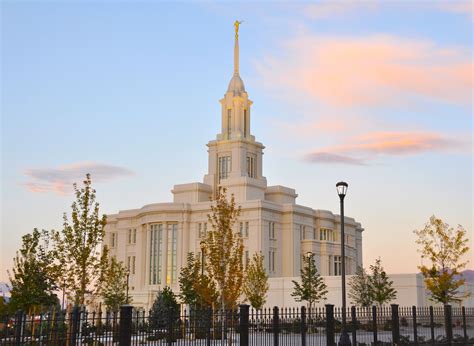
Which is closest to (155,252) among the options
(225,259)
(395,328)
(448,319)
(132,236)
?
(132,236)

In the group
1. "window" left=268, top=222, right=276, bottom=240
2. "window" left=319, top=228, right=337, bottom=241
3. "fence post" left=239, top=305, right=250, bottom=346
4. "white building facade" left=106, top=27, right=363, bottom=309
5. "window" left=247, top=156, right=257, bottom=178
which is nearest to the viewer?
"fence post" left=239, top=305, right=250, bottom=346

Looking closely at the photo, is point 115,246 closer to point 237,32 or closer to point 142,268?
point 142,268

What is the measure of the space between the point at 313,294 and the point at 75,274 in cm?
3435

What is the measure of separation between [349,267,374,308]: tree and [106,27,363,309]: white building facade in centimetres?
1061

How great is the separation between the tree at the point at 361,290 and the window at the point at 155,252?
28051mm

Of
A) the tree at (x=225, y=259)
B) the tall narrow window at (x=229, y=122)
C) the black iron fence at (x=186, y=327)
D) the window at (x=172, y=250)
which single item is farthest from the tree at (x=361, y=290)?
the tall narrow window at (x=229, y=122)

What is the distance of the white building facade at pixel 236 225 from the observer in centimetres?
7531

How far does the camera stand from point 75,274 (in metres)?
24.6

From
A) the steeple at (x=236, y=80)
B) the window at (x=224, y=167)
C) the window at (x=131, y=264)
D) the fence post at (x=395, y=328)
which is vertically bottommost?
the fence post at (x=395, y=328)

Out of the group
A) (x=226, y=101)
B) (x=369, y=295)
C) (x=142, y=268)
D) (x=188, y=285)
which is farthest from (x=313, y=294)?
(x=226, y=101)

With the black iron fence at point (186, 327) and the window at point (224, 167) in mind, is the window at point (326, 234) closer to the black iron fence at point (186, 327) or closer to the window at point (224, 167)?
the window at point (224, 167)

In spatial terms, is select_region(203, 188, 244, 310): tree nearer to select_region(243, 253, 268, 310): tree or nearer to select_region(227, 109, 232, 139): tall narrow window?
select_region(243, 253, 268, 310): tree

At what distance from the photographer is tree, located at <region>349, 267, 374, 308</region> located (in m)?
53.6

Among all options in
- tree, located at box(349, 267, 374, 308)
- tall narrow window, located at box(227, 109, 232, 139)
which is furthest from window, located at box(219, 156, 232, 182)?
tree, located at box(349, 267, 374, 308)
